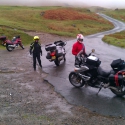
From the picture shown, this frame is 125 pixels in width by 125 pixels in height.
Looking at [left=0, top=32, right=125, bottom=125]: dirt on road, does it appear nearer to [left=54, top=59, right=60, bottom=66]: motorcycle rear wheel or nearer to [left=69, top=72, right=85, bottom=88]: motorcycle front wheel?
[left=69, top=72, right=85, bottom=88]: motorcycle front wheel

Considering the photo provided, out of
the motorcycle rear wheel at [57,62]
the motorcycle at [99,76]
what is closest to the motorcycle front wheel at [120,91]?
the motorcycle at [99,76]

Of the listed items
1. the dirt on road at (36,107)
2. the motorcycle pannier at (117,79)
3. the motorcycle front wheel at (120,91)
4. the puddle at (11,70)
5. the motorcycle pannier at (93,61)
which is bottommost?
the puddle at (11,70)

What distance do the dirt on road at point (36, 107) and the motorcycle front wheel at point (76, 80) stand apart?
2.89 ft

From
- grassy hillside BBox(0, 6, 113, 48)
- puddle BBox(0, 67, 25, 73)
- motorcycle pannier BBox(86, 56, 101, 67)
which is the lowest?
grassy hillside BBox(0, 6, 113, 48)

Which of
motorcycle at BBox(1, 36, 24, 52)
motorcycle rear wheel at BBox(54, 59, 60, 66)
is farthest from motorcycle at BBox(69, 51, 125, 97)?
motorcycle at BBox(1, 36, 24, 52)

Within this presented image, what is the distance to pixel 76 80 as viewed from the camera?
9234 millimetres

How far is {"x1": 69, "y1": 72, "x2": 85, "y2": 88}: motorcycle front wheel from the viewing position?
9.04 metres

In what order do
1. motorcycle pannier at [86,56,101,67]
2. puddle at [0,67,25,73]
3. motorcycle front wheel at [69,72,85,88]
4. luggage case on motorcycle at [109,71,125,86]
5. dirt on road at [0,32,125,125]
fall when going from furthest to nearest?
puddle at [0,67,25,73], motorcycle front wheel at [69,72,85,88], motorcycle pannier at [86,56,101,67], luggage case on motorcycle at [109,71,125,86], dirt on road at [0,32,125,125]

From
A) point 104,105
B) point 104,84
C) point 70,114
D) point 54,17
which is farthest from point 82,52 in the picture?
point 54,17

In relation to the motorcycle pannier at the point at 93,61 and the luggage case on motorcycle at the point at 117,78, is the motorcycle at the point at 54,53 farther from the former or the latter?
the luggage case on motorcycle at the point at 117,78

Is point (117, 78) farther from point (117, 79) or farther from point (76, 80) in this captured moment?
point (76, 80)

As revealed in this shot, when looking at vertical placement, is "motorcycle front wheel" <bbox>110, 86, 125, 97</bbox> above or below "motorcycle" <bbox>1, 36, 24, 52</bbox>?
above

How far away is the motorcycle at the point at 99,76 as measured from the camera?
7.79 m

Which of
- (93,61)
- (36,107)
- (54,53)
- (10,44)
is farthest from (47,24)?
(36,107)
